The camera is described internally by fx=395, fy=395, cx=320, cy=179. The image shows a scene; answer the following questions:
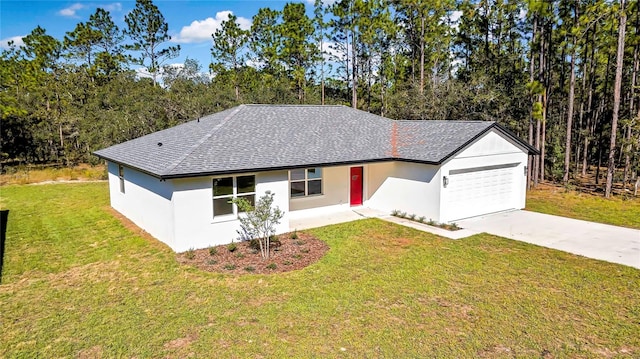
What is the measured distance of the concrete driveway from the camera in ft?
37.0

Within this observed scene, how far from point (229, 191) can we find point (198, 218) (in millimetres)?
1235

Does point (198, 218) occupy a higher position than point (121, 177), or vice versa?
point (121, 177)

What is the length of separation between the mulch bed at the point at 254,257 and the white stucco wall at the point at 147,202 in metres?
1.32

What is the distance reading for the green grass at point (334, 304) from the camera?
6656mm

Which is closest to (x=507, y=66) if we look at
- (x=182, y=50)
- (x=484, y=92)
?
(x=484, y=92)

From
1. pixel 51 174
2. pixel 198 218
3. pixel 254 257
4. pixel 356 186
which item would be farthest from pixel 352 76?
pixel 254 257

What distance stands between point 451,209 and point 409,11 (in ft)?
81.2

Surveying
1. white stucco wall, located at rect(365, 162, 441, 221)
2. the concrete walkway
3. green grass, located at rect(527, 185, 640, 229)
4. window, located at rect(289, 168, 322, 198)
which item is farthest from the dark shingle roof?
green grass, located at rect(527, 185, 640, 229)

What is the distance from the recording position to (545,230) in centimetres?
1367

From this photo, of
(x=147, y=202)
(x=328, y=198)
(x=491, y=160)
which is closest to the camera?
(x=147, y=202)

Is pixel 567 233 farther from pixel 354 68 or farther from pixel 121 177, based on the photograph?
pixel 354 68

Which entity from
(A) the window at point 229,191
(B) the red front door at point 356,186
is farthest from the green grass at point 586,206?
(A) the window at point 229,191

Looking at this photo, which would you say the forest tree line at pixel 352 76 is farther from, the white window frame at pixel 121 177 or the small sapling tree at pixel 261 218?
the small sapling tree at pixel 261 218

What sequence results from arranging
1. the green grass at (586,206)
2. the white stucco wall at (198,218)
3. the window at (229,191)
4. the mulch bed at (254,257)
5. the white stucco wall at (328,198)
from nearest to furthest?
the mulch bed at (254,257)
the white stucco wall at (198,218)
the window at (229,191)
the green grass at (586,206)
the white stucco wall at (328,198)
